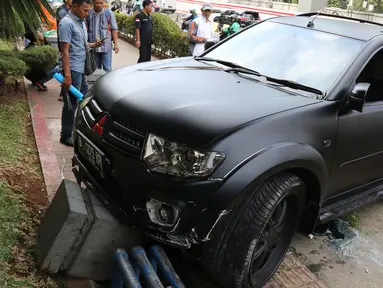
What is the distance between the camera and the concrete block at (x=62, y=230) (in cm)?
269

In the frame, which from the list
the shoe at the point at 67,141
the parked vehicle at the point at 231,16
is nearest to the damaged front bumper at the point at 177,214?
the shoe at the point at 67,141

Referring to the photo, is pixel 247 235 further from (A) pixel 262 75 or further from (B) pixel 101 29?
(B) pixel 101 29

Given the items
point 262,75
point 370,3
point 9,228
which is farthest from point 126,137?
point 370,3

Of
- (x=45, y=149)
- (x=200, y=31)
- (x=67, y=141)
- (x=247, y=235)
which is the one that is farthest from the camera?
(x=200, y=31)

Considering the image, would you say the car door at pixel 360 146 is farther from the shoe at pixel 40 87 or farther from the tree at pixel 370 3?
the tree at pixel 370 3

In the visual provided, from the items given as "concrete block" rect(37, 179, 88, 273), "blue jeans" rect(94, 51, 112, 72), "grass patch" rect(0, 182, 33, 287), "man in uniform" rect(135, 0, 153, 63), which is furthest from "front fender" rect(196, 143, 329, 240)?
"man in uniform" rect(135, 0, 153, 63)

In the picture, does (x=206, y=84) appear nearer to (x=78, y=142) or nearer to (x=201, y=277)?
(x=78, y=142)

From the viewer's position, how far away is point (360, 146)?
11.2 feet

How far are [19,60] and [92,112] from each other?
3.36m

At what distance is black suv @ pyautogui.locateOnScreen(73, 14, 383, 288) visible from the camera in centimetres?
252

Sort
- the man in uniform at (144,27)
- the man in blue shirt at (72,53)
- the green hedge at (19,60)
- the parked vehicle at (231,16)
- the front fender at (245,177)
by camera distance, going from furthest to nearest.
A: the parked vehicle at (231,16), the man in uniform at (144,27), the green hedge at (19,60), the man in blue shirt at (72,53), the front fender at (245,177)

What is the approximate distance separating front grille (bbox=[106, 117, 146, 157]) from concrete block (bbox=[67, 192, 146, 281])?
455mm

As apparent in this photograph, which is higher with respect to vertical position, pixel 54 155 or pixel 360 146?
pixel 360 146

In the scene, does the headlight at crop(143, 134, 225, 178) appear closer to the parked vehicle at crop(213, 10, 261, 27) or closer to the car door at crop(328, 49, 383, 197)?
the car door at crop(328, 49, 383, 197)
